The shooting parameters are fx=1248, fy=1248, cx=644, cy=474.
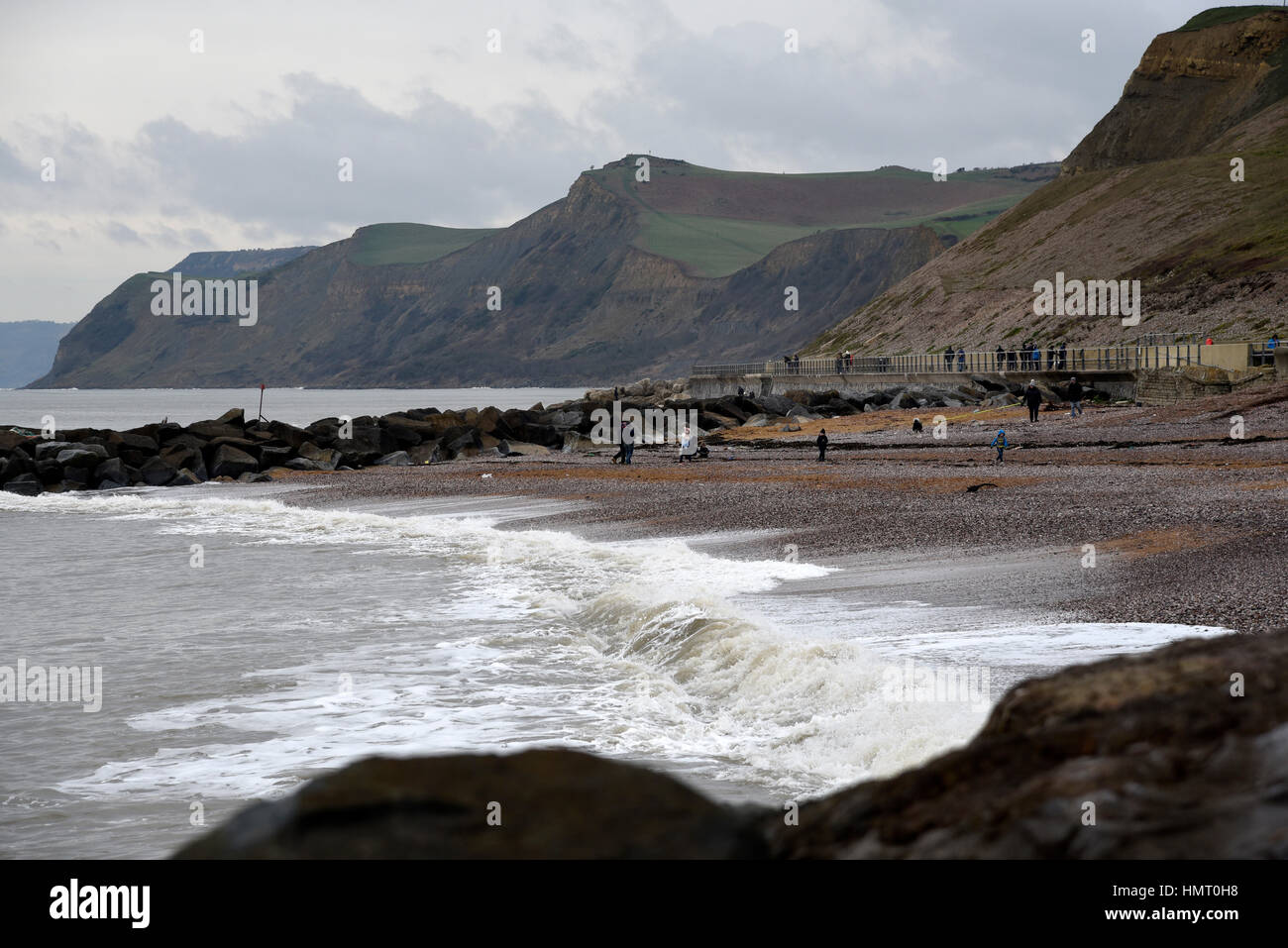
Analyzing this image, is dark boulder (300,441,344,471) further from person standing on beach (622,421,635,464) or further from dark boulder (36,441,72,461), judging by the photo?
person standing on beach (622,421,635,464)

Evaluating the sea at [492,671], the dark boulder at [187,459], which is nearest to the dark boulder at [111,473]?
the dark boulder at [187,459]

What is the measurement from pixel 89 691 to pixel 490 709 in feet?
14.0

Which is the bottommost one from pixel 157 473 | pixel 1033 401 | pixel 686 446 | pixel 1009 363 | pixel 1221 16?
pixel 157 473

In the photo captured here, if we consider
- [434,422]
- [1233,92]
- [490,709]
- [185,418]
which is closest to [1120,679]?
[490,709]

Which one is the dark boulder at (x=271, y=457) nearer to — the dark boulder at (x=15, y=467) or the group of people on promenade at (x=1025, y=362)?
the dark boulder at (x=15, y=467)

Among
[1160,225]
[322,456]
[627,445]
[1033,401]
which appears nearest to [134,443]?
[322,456]

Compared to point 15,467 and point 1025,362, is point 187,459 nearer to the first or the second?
point 15,467

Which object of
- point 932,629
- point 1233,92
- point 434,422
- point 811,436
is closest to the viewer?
point 932,629

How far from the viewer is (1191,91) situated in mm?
118688

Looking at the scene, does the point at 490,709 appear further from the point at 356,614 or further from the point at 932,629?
the point at 356,614

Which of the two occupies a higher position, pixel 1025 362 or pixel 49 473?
pixel 1025 362

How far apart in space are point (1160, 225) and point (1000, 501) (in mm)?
83067

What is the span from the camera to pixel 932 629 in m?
11.4

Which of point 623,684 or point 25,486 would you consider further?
point 25,486
